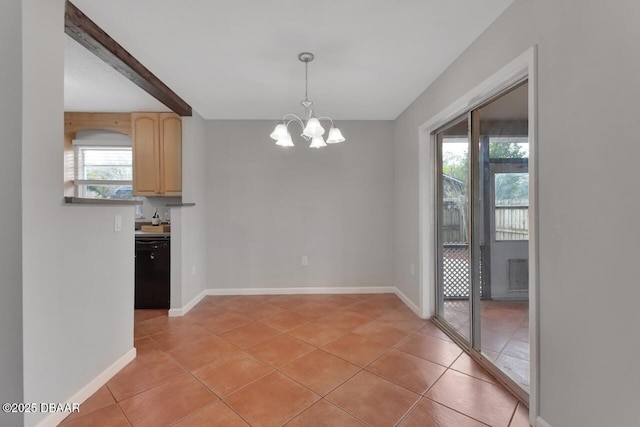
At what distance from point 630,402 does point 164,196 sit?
4.55m

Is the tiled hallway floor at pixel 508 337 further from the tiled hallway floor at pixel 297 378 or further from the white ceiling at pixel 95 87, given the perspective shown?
the white ceiling at pixel 95 87

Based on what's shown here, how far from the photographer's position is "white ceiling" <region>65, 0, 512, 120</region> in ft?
5.78

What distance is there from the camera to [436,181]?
10.0ft

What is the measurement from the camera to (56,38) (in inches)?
62.3

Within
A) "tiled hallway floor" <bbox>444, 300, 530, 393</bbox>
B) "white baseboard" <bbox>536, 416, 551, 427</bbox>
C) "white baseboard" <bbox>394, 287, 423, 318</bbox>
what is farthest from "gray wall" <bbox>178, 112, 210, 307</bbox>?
"white baseboard" <bbox>536, 416, 551, 427</bbox>

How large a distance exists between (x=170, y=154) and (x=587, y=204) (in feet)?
13.3

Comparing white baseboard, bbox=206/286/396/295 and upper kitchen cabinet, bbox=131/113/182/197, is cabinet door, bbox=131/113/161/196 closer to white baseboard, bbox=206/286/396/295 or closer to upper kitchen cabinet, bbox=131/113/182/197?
upper kitchen cabinet, bbox=131/113/182/197

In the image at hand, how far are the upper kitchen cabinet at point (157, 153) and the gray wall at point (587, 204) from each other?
3661mm

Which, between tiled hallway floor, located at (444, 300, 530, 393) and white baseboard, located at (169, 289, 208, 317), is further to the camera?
white baseboard, located at (169, 289, 208, 317)

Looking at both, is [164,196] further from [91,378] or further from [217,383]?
[217,383]

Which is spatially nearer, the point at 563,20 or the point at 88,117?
the point at 563,20

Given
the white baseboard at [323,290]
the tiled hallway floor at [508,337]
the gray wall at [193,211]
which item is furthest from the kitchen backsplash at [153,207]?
the tiled hallway floor at [508,337]

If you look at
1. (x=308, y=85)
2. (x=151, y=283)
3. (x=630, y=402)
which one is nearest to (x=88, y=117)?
(x=151, y=283)

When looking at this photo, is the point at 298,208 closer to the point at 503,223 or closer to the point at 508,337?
the point at 503,223
